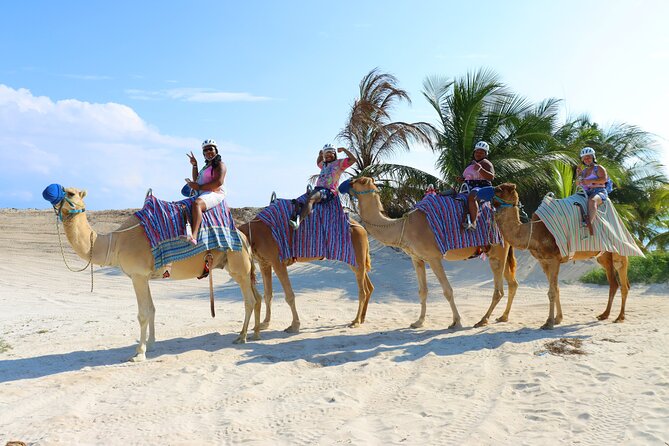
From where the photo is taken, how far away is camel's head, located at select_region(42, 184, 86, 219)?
6.57 metres

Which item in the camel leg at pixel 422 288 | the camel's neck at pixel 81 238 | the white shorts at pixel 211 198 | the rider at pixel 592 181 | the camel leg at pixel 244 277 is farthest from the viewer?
the camel leg at pixel 422 288

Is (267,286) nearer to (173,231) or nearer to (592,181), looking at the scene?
(173,231)

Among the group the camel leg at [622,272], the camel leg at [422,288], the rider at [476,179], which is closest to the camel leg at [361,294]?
the camel leg at [422,288]

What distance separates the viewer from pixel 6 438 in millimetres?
4695

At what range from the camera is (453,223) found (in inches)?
351

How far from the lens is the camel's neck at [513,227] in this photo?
8.61m

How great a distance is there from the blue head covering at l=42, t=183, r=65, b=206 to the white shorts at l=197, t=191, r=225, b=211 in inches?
64.1

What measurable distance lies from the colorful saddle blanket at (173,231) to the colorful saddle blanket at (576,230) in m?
4.81

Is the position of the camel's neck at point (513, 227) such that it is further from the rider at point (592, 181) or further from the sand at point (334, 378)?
the sand at point (334, 378)

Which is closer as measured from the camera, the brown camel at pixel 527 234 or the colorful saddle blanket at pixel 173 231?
the colorful saddle blanket at pixel 173 231

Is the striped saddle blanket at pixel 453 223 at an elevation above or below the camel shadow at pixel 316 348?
above

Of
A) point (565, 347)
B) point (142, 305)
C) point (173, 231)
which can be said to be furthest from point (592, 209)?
point (142, 305)

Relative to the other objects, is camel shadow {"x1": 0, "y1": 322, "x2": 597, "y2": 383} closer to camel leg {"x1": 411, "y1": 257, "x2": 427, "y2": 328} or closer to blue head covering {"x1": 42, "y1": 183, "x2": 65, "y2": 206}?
camel leg {"x1": 411, "y1": 257, "x2": 427, "y2": 328}

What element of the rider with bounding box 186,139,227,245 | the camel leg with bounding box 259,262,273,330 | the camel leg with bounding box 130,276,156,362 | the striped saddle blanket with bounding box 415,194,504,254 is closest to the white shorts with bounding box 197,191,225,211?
the rider with bounding box 186,139,227,245
